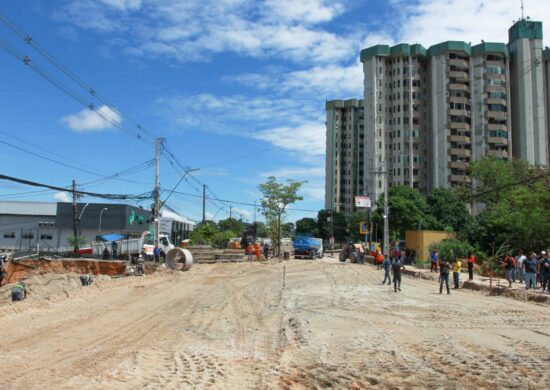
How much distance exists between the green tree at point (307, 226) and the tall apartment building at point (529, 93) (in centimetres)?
4734

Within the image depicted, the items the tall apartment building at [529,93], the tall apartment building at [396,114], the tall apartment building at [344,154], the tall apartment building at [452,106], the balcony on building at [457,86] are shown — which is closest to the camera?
the tall apartment building at [529,93]

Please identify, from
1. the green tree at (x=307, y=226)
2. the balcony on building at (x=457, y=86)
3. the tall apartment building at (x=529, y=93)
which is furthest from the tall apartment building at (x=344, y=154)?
the tall apartment building at (x=529, y=93)

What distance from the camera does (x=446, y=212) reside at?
7138cm

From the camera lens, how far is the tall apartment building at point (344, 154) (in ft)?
436

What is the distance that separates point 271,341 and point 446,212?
65688 millimetres

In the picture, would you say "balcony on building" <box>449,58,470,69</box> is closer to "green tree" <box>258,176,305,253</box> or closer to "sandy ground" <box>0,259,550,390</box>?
"green tree" <box>258,176,305,253</box>

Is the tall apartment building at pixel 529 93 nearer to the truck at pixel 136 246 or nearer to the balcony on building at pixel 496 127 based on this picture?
the balcony on building at pixel 496 127

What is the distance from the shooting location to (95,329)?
11906mm

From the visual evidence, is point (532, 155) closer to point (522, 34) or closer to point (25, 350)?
point (522, 34)

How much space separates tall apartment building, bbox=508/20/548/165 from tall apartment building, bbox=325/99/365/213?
42.5 meters

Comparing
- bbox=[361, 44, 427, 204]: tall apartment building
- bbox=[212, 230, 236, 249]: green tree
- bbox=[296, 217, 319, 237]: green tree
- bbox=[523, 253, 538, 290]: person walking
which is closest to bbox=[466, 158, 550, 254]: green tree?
bbox=[523, 253, 538, 290]: person walking

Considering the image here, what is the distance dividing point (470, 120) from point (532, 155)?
534 inches

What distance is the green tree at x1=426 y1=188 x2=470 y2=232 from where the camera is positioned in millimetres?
69750

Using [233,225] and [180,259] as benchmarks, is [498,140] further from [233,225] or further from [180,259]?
[180,259]
